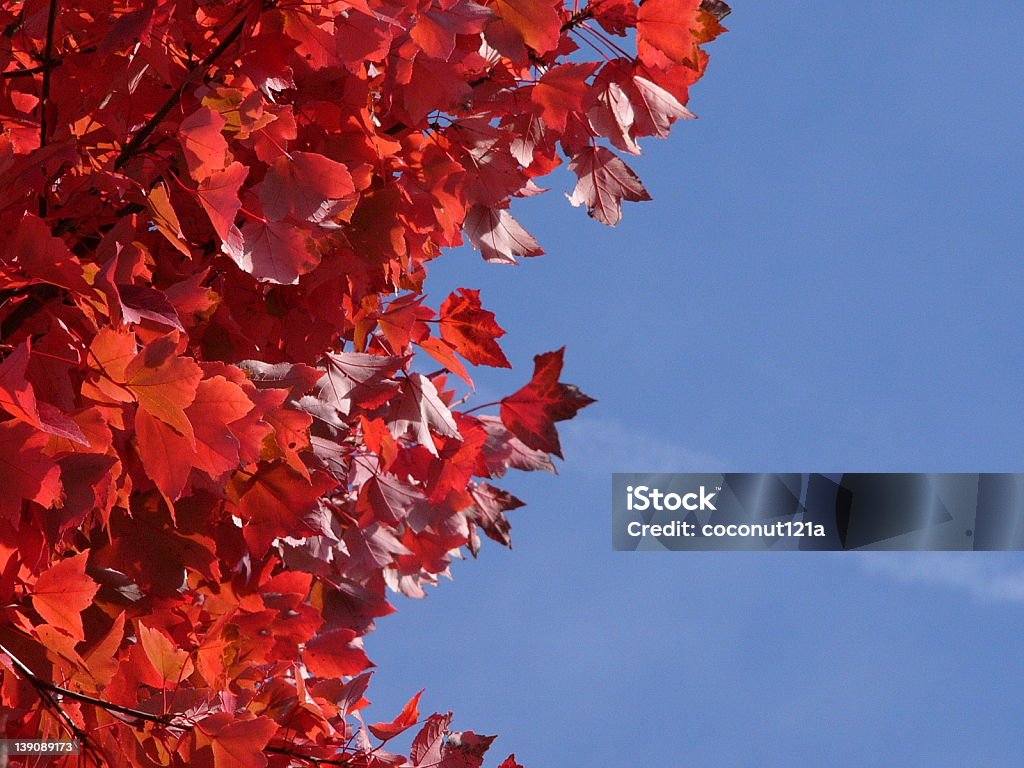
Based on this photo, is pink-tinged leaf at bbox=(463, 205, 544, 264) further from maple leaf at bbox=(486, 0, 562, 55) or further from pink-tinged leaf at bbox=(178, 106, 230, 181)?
pink-tinged leaf at bbox=(178, 106, 230, 181)

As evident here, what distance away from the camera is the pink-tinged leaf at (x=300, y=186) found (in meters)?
1.37

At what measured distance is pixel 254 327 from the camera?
5.52 ft

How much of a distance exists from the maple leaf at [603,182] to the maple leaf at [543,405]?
0.84 feet

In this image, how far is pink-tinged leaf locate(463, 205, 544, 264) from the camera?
71.5 inches

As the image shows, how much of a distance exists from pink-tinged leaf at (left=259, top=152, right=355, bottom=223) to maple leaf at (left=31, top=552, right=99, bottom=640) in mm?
488

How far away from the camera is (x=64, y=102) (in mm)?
1419

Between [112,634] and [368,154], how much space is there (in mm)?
741

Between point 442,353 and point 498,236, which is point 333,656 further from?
point 498,236

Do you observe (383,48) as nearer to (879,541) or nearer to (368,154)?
(368,154)

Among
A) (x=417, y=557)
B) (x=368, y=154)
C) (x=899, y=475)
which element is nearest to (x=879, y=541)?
(x=899, y=475)

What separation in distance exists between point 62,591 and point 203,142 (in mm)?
549
